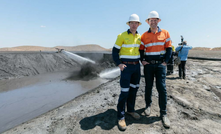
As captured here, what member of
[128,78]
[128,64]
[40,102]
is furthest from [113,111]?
[40,102]

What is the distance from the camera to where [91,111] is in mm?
4039

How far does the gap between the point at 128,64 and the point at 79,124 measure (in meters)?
2.00

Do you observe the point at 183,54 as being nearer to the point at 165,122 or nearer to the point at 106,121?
the point at 165,122

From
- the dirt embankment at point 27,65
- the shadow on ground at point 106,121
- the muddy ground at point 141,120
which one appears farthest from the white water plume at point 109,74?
the shadow on ground at point 106,121

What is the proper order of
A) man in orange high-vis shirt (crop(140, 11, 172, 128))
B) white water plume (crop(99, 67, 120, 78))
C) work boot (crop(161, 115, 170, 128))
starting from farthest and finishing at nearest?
1. white water plume (crop(99, 67, 120, 78))
2. man in orange high-vis shirt (crop(140, 11, 172, 128))
3. work boot (crop(161, 115, 170, 128))

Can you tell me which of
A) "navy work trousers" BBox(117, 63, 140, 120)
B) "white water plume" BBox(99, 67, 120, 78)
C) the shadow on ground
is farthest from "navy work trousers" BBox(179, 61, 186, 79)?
"white water plume" BBox(99, 67, 120, 78)

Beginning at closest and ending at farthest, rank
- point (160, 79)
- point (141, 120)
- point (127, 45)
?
point (127, 45) → point (160, 79) → point (141, 120)

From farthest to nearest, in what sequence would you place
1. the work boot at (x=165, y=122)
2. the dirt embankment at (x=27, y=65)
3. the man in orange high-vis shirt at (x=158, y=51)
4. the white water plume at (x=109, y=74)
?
the dirt embankment at (x=27, y=65)
the white water plume at (x=109, y=74)
the man in orange high-vis shirt at (x=158, y=51)
the work boot at (x=165, y=122)

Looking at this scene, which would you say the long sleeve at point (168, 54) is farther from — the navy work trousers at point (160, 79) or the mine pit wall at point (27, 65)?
the mine pit wall at point (27, 65)

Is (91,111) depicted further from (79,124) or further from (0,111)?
(0,111)

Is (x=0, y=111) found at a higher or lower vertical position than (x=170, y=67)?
lower

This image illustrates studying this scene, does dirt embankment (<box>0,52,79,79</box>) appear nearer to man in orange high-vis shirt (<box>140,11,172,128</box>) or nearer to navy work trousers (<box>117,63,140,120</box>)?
navy work trousers (<box>117,63,140,120</box>)

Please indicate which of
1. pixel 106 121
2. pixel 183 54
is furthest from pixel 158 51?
pixel 183 54

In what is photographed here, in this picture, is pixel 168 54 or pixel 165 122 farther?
pixel 168 54
